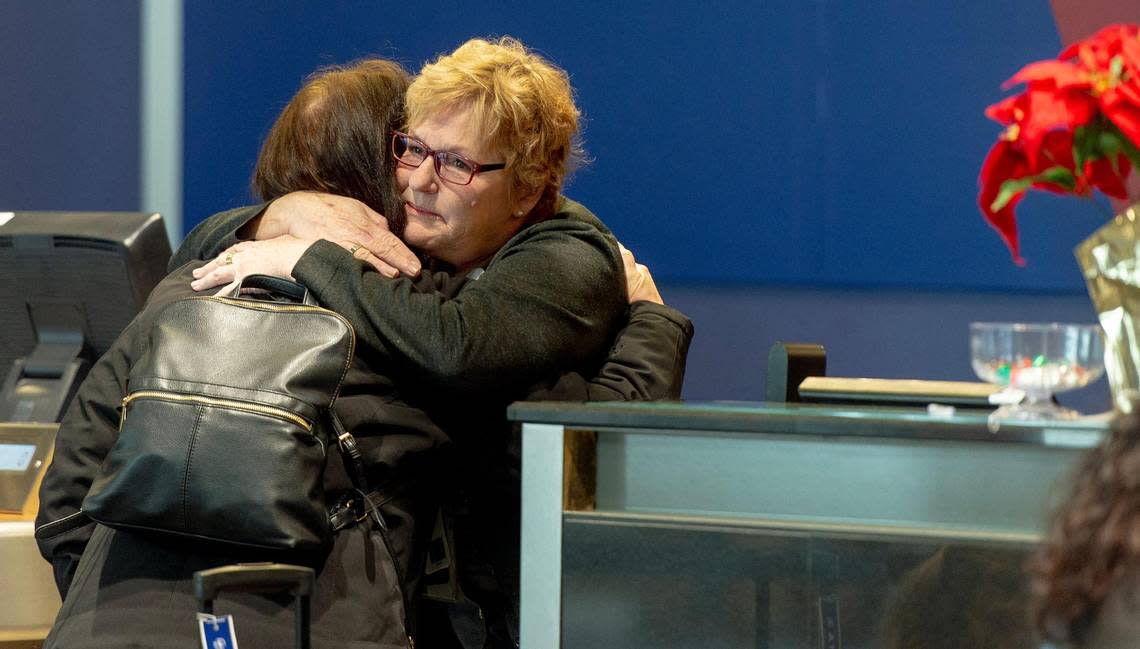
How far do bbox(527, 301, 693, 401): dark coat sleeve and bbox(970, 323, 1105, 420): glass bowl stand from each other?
2.06ft

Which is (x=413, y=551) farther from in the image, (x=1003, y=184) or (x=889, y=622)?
(x=1003, y=184)

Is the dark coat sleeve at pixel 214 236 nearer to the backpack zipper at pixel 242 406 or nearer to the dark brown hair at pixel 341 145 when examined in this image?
the dark brown hair at pixel 341 145

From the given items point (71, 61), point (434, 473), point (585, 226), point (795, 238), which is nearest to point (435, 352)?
point (434, 473)

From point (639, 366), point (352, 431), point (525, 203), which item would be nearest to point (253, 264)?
point (352, 431)

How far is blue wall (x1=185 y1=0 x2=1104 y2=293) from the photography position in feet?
10.0

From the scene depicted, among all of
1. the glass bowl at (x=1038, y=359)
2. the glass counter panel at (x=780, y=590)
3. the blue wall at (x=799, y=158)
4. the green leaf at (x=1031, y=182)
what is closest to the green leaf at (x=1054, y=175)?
the green leaf at (x=1031, y=182)

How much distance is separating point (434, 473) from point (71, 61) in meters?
2.51

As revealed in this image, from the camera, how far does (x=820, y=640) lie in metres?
1.35

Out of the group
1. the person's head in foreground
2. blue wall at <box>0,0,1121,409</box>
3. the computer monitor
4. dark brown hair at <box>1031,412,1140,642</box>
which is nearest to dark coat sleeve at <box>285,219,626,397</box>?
the person's head in foreground

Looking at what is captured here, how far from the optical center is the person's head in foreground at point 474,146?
194 centimetres

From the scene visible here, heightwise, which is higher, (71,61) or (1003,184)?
(71,61)

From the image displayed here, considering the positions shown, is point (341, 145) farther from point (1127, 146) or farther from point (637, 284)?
point (1127, 146)

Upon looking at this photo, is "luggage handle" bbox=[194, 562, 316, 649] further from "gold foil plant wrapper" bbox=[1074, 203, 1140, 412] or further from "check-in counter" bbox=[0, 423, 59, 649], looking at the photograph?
"gold foil plant wrapper" bbox=[1074, 203, 1140, 412]

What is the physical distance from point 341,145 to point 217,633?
828 millimetres
